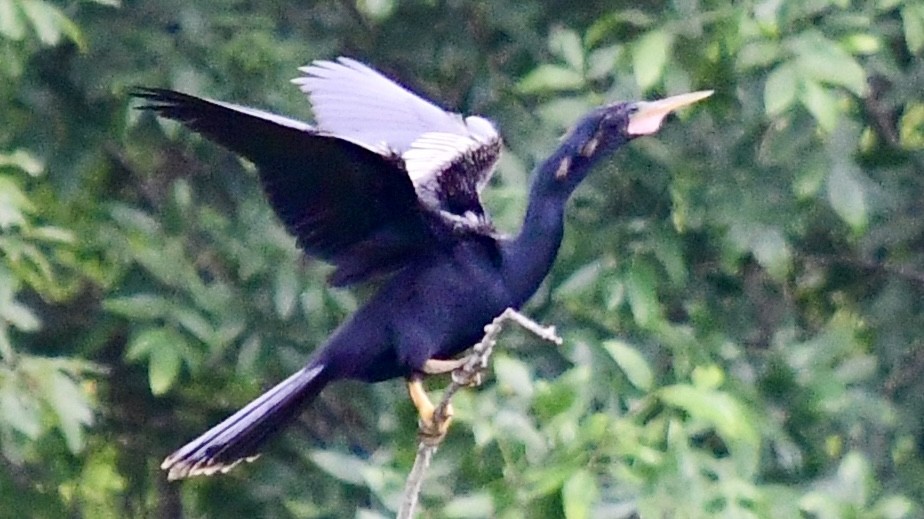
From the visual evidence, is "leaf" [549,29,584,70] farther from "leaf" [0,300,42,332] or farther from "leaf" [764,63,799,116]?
"leaf" [0,300,42,332]

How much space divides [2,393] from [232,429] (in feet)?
3.57

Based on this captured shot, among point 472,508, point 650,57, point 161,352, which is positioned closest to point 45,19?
point 161,352

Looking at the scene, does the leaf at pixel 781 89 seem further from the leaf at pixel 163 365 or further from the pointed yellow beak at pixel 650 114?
the leaf at pixel 163 365

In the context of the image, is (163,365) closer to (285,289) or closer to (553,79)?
(285,289)

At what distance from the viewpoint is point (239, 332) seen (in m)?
4.09

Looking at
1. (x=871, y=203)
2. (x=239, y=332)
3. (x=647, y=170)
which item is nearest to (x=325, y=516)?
(x=239, y=332)

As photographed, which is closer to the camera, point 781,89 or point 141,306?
point 781,89

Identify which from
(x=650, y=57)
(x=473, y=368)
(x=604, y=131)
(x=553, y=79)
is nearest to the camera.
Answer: (x=473, y=368)

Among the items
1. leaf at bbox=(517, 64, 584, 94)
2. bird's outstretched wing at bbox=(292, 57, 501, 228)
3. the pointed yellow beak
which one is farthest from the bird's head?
leaf at bbox=(517, 64, 584, 94)

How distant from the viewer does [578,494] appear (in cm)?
296

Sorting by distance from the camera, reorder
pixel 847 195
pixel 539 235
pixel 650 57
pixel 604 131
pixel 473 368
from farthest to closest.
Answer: pixel 847 195
pixel 650 57
pixel 604 131
pixel 539 235
pixel 473 368

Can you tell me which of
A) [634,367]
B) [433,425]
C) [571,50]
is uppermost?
[571,50]

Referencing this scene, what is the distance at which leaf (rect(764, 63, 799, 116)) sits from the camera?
3445mm

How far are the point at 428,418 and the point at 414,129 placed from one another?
2.24 ft
